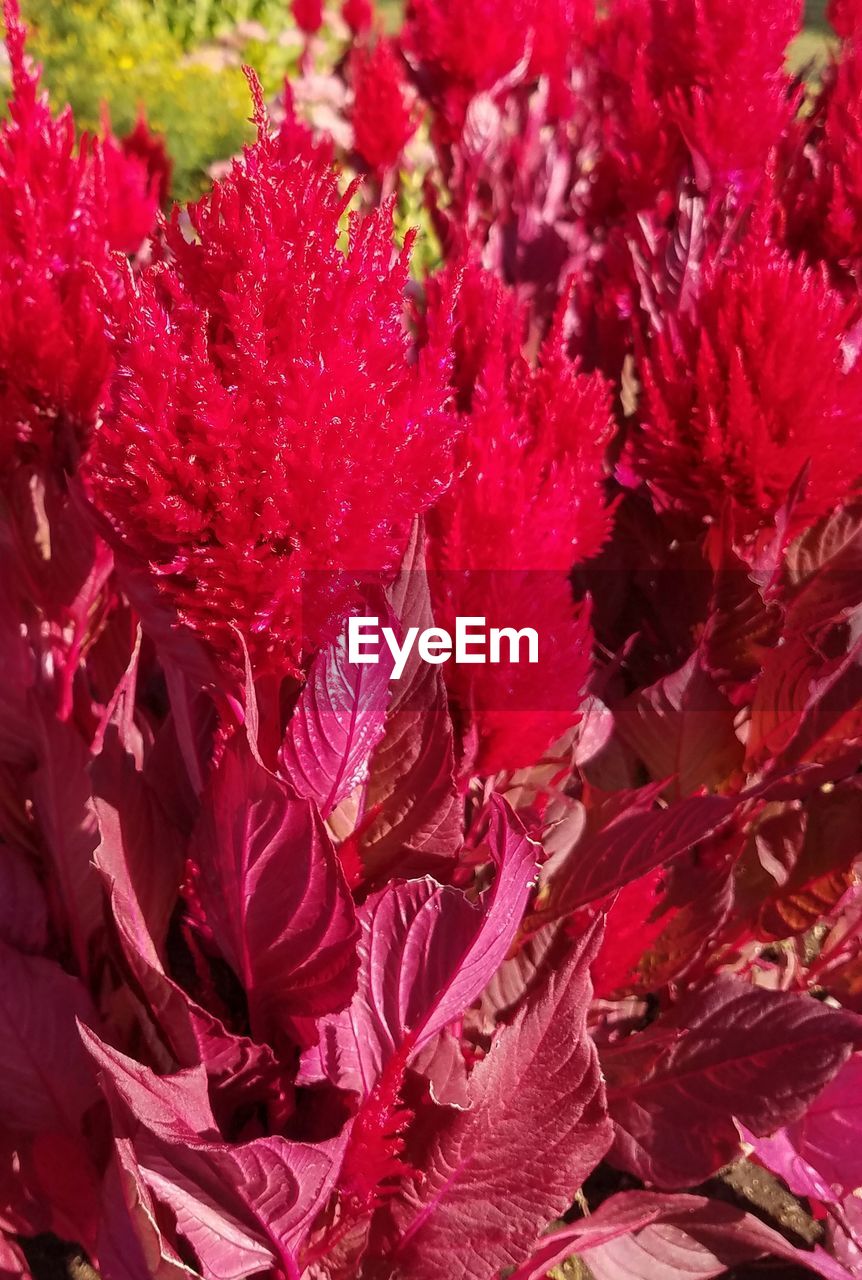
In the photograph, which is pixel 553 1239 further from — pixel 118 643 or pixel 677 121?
pixel 677 121

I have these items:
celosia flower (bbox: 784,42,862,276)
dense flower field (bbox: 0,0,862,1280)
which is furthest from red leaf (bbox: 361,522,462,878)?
celosia flower (bbox: 784,42,862,276)

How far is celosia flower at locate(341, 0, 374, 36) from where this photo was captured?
278 cm

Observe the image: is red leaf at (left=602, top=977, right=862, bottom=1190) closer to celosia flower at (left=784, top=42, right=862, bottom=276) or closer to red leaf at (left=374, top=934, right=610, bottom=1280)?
red leaf at (left=374, top=934, right=610, bottom=1280)

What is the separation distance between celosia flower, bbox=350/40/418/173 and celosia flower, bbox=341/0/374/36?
94cm

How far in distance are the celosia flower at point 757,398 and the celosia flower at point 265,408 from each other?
462 mm

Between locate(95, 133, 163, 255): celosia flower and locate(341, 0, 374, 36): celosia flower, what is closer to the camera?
locate(95, 133, 163, 255): celosia flower

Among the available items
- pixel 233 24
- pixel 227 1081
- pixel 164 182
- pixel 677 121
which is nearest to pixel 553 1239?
pixel 227 1081

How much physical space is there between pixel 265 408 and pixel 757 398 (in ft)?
1.91

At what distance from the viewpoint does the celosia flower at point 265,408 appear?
509 mm

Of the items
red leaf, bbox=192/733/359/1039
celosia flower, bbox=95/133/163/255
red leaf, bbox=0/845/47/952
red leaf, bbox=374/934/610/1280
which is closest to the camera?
red leaf, bbox=192/733/359/1039

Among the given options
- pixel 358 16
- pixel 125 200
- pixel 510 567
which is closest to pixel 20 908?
pixel 510 567

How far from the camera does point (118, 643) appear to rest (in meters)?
1.15

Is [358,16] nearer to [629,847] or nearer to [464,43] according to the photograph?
[464,43]

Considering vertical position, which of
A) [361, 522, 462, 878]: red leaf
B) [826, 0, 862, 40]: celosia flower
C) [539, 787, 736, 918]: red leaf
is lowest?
[539, 787, 736, 918]: red leaf
